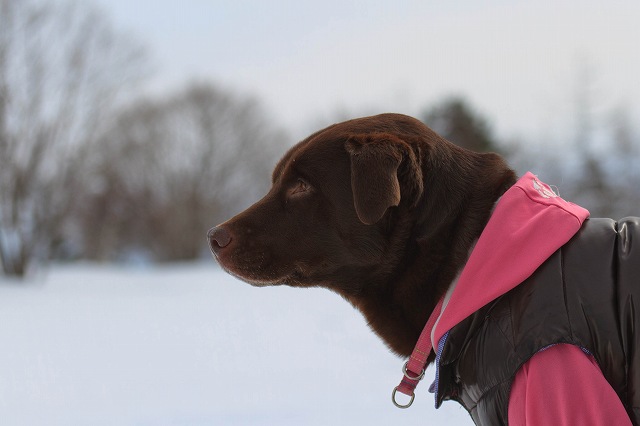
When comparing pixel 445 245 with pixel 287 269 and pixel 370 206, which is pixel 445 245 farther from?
pixel 287 269

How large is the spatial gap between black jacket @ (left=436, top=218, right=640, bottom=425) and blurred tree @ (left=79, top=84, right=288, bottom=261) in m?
36.1

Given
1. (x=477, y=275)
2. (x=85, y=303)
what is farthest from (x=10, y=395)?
(x=85, y=303)

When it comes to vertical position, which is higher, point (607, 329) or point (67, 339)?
point (607, 329)

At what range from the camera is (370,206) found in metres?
2.27

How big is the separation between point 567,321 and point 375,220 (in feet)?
2.36

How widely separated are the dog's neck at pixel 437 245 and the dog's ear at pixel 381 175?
89 millimetres

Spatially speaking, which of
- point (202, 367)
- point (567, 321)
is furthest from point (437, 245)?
point (202, 367)

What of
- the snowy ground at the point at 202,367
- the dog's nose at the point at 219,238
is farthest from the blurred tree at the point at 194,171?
the dog's nose at the point at 219,238

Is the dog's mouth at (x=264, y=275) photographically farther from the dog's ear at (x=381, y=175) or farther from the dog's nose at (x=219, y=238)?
the dog's ear at (x=381, y=175)

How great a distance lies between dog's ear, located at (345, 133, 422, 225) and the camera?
225 cm

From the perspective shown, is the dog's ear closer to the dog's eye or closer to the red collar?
the dog's eye

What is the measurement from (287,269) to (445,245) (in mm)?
646

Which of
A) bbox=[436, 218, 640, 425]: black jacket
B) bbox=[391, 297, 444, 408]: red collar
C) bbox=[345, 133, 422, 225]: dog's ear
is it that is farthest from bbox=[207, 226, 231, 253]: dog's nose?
bbox=[436, 218, 640, 425]: black jacket

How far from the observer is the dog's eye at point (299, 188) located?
8.32 feet
